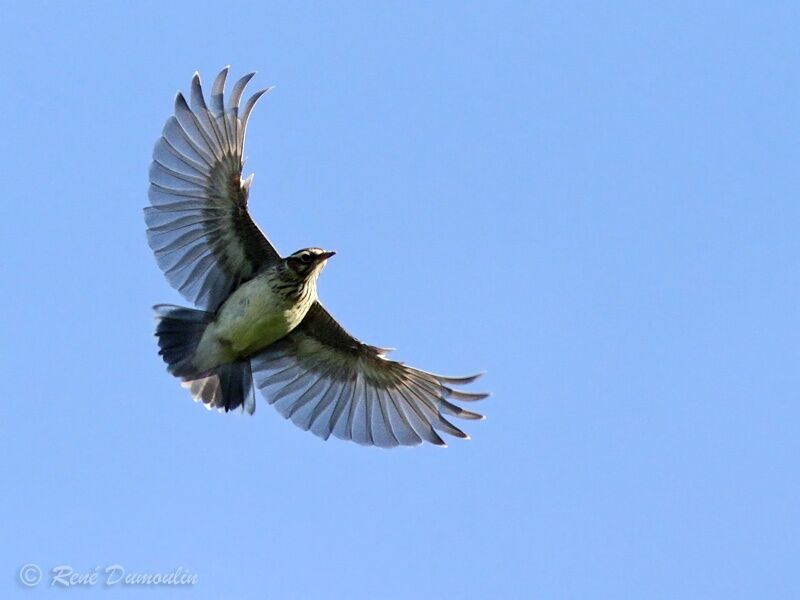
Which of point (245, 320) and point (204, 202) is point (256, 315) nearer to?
point (245, 320)

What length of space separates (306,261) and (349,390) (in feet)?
8.56

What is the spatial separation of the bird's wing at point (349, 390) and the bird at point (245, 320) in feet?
0.04

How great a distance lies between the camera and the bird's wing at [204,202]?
20266 mm

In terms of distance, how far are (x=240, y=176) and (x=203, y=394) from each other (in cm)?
292

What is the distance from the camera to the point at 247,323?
67.6 feet

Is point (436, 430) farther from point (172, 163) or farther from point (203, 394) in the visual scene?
point (172, 163)

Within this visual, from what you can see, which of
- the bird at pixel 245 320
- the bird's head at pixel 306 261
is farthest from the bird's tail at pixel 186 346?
the bird's head at pixel 306 261

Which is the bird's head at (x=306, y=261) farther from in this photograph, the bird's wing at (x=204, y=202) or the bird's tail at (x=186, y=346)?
the bird's tail at (x=186, y=346)

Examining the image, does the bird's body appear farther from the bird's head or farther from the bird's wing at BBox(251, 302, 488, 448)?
the bird's wing at BBox(251, 302, 488, 448)

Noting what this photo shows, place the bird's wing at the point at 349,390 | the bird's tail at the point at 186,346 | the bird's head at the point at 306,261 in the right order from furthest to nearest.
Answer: the bird's wing at the point at 349,390 < the bird's tail at the point at 186,346 < the bird's head at the point at 306,261

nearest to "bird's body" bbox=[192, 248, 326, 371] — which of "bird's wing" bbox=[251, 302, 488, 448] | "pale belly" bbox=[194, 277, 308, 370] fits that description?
"pale belly" bbox=[194, 277, 308, 370]

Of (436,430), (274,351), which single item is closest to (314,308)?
(274,351)

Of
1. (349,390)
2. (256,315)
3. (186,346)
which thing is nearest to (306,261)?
(256,315)

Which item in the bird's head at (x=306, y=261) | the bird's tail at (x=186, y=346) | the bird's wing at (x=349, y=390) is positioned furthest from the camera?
the bird's wing at (x=349, y=390)
